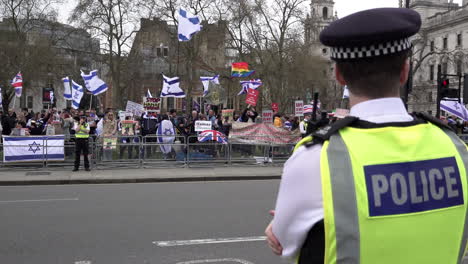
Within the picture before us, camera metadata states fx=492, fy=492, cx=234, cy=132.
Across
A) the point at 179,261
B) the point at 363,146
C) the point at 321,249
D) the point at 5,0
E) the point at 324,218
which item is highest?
the point at 5,0

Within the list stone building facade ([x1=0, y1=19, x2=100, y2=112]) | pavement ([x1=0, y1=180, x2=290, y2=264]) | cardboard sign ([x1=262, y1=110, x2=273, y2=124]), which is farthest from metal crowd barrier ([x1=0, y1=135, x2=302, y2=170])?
stone building facade ([x1=0, y1=19, x2=100, y2=112])

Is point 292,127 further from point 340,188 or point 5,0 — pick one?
point 5,0

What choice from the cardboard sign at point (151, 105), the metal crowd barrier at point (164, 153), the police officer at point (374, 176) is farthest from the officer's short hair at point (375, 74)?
the cardboard sign at point (151, 105)

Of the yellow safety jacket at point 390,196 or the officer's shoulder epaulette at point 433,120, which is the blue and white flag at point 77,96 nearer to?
the officer's shoulder epaulette at point 433,120

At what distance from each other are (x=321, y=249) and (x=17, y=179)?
529 inches

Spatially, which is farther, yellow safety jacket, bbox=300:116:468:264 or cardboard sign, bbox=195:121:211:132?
cardboard sign, bbox=195:121:211:132

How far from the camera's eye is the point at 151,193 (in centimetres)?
1139

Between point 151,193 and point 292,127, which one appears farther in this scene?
point 292,127

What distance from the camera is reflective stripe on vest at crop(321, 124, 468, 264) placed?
1.55 m

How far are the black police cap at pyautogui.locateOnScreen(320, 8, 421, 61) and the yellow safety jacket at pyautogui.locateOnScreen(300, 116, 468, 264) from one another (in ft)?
0.88

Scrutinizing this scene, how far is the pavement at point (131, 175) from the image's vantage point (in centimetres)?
1351

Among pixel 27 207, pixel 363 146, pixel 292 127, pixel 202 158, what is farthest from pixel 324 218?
pixel 292 127

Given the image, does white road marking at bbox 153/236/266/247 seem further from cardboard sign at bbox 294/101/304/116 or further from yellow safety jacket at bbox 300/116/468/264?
cardboard sign at bbox 294/101/304/116

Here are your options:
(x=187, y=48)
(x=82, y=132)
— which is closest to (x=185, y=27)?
(x=82, y=132)
